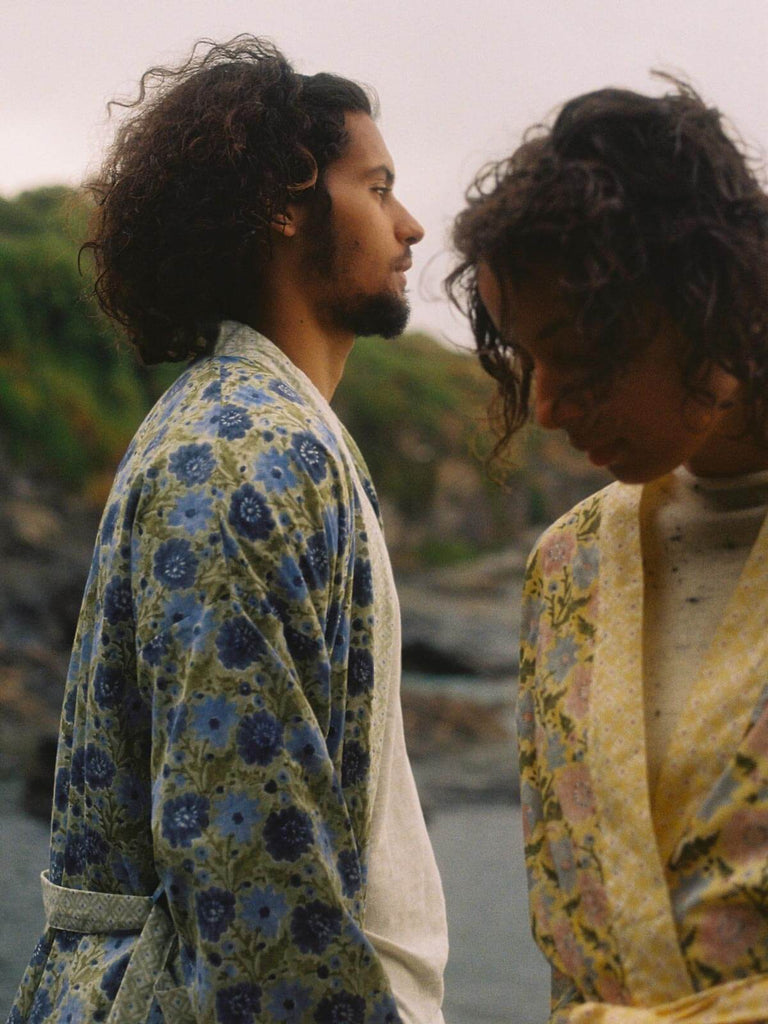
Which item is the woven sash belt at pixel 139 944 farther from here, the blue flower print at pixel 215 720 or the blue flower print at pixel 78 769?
the blue flower print at pixel 215 720

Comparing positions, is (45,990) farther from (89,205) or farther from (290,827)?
(89,205)

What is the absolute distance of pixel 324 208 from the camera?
2416 mm

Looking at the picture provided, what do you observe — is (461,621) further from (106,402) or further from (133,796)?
(133,796)

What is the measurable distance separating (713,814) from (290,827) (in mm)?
Answer: 655

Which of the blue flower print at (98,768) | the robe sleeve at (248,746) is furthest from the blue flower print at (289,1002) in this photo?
the blue flower print at (98,768)

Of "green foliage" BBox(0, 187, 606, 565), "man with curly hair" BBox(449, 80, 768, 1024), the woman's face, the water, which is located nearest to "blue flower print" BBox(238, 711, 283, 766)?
"man with curly hair" BBox(449, 80, 768, 1024)

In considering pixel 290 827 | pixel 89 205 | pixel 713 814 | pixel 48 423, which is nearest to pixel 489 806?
pixel 48 423

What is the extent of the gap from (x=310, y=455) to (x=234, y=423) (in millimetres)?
115

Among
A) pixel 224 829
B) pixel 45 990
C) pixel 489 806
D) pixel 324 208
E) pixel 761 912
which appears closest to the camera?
pixel 761 912

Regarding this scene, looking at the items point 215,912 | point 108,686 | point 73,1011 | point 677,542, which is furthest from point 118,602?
point 677,542

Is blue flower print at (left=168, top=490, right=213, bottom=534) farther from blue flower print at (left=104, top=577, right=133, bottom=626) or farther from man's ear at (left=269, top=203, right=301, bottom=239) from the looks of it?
man's ear at (left=269, top=203, right=301, bottom=239)

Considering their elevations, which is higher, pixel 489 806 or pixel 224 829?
pixel 224 829

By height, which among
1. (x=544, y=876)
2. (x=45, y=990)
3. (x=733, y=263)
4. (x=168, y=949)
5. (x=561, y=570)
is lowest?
(x=45, y=990)

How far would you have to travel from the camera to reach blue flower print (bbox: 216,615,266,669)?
6.16ft
